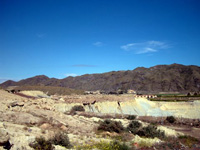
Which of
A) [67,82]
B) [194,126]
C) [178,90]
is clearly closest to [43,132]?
[194,126]

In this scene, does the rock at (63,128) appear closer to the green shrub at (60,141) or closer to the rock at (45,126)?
the rock at (45,126)

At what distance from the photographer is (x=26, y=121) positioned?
15180mm

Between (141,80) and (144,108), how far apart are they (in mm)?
83417

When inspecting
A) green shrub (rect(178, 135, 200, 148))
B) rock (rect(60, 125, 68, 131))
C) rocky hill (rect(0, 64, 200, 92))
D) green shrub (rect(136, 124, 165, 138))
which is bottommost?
green shrub (rect(178, 135, 200, 148))

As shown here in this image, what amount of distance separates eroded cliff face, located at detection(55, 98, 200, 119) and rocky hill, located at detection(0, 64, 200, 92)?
6493 centimetres

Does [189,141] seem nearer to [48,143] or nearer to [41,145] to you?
[48,143]

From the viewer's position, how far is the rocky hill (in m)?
106

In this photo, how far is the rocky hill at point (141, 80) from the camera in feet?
347

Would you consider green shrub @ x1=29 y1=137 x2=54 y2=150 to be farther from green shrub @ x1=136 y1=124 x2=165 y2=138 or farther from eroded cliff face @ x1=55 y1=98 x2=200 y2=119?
eroded cliff face @ x1=55 y1=98 x2=200 y2=119

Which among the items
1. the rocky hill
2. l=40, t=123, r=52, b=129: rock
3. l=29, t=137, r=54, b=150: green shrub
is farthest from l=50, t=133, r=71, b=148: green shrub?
the rocky hill

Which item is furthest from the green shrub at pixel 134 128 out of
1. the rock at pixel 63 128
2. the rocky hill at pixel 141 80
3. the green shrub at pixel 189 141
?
the rocky hill at pixel 141 80

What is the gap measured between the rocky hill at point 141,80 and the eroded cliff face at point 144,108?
64.9 metres

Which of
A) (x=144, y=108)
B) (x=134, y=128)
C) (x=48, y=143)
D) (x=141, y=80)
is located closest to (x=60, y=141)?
(x=48, y=143)

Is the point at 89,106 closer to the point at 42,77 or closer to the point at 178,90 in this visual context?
the point at 178,90
